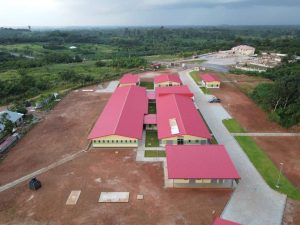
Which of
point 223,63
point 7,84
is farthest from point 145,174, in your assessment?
point 223,63

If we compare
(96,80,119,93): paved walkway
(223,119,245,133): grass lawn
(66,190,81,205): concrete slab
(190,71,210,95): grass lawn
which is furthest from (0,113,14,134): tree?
(190,71,210,95): grass lawn

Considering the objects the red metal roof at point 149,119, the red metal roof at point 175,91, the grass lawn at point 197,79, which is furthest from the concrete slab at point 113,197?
the grass lawn at point 197,79

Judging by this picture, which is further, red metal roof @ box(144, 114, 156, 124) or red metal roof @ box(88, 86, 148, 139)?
red metal roof @ box(144, 114, 156, 124)

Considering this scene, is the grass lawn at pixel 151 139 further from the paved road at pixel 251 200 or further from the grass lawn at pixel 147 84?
the grass lawn at pixel 147 84

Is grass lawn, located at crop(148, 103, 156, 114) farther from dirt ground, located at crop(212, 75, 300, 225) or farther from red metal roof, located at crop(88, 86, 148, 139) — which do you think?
dirt ground, located at crop(212, 75, 300, 225)

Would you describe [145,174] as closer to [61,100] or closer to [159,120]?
[159,120]

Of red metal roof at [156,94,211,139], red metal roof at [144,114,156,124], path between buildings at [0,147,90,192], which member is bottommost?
path between buildings at [0,147,90,192]
